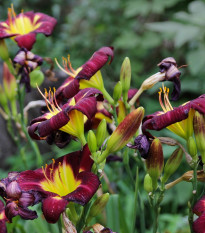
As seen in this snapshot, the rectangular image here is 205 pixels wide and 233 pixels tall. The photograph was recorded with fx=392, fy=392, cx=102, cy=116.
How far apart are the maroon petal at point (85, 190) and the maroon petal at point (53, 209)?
0.02 metres

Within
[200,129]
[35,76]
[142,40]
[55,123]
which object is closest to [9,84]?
[35,76]

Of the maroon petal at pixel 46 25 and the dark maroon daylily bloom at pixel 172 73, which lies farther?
the maroon petal at pixel 46 25

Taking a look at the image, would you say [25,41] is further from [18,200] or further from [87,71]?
[18,200]

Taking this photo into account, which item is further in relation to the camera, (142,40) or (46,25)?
(142,40)

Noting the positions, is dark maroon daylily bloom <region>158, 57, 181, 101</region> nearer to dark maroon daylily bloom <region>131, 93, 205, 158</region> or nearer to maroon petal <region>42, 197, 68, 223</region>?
dark maroon daylily bloom <region>131, 93, 205, 158</region>

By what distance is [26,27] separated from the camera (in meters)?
1.12

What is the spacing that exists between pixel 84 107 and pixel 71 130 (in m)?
0.08

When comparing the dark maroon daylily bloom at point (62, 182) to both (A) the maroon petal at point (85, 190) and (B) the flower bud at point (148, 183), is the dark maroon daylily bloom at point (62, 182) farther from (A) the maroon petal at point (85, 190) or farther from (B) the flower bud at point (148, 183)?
(B) the flower bud at point (148, 183)

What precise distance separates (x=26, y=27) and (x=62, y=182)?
0.58 meters

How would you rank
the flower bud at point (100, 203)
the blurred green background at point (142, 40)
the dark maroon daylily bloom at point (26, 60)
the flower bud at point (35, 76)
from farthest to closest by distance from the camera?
1. the blurred green background at point (142, 40)
2. the flower bud at point (35, 76)
3. the dark maroon daylily bloom at point (26, 60)
4. the flower bud at point (100, 203)

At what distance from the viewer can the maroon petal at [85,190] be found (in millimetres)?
586

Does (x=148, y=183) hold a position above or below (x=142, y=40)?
above

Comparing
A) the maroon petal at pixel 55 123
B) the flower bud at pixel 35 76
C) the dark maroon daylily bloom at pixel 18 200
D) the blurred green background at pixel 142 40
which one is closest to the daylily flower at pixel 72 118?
the maroon petal at pixel 55 123

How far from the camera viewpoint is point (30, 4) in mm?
4023
